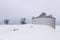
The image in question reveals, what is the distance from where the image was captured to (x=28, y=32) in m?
1.98

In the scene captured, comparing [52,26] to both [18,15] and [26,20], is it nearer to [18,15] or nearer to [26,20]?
[26,20]

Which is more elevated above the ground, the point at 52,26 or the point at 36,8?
the point at 36,8

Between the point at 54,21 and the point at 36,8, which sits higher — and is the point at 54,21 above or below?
below

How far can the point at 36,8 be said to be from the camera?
200 cm

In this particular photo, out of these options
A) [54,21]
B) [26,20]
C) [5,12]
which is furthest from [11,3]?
[54,21]

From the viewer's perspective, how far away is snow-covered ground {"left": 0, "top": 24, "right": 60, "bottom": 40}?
1966mm

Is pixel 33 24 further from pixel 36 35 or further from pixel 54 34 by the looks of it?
pixel 54 34

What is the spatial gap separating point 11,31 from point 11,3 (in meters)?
0.42

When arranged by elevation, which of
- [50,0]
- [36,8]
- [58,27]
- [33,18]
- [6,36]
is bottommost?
[6,36]

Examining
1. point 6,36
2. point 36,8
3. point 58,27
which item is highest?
point 36,8

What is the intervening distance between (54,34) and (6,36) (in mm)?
715

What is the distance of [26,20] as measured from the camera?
1986 mm

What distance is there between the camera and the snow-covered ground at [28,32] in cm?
197

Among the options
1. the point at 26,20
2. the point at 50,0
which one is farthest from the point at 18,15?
the point at 50,0
